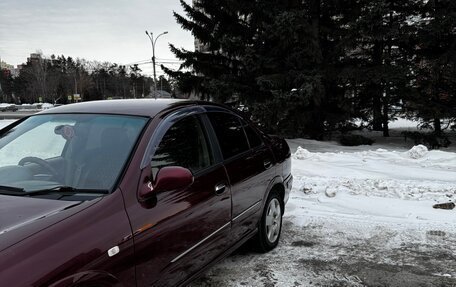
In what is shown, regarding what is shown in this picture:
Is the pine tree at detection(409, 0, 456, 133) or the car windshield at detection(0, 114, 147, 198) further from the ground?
the pine tree at detection(409, 0, 456, 133)

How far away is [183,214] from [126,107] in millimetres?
A: 1055

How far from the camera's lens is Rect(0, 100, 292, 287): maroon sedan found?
2.07 metres

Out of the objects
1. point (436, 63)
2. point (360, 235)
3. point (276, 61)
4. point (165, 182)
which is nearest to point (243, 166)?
point (165, 182)

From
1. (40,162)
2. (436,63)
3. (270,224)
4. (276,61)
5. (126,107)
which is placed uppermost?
(276,61)

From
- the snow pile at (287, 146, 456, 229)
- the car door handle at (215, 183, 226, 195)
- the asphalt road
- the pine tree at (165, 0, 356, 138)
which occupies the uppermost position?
the pine tree at (165, 0, 356, 138)

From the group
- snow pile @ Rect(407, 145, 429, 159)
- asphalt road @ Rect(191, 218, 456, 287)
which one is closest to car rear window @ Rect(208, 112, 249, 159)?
asphalt road @ Rect(191, 218, 456, 287)

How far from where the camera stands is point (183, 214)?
2887 mm

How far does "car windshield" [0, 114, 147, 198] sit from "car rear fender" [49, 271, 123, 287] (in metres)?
0.53

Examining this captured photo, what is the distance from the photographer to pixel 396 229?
519 centimetres

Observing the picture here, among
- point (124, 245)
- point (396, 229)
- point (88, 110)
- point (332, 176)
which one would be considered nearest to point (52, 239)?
point (124, 245)

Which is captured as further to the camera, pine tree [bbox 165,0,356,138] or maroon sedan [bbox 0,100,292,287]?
pine tree [bbox 165,0,356,138]

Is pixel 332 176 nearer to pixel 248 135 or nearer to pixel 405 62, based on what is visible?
pixel 248 135

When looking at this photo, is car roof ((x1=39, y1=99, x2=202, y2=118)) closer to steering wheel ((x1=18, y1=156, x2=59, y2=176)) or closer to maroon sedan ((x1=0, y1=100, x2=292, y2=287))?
maroon sedan ((x1=0, y1=100, x2=292, y2=287))

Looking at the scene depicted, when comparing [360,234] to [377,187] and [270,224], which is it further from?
[377,187]
